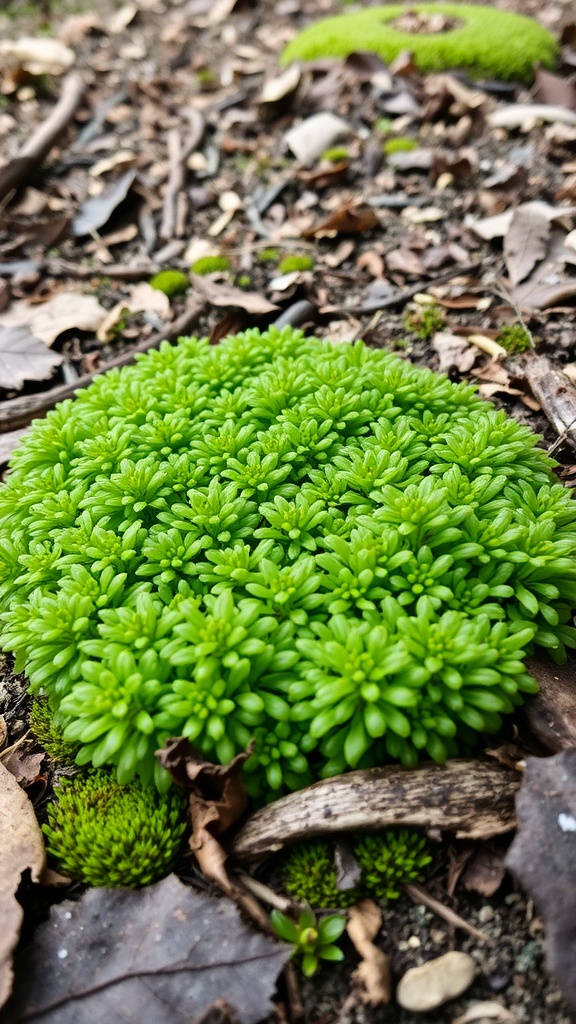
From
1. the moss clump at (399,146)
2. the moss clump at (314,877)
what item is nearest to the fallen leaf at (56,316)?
the moss clump at (399,146)

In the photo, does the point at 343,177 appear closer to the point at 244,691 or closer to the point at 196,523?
the point at 196,523

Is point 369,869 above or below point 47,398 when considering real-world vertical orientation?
below

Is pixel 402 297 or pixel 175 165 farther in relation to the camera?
pixel 175 165

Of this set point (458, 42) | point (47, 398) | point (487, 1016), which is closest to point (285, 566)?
point (487, 1016)

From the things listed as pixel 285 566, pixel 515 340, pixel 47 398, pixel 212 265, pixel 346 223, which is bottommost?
pixel 285 566

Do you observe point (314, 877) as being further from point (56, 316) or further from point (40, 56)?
point (40, 56)

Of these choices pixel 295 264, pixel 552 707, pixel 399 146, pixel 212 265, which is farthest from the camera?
pixel 399 146

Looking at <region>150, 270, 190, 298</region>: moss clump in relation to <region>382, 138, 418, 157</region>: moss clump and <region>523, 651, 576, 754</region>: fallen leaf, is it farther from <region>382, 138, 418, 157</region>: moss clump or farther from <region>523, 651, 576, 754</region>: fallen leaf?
<region>523, 651, 576, 754</region>: fallen leaf
